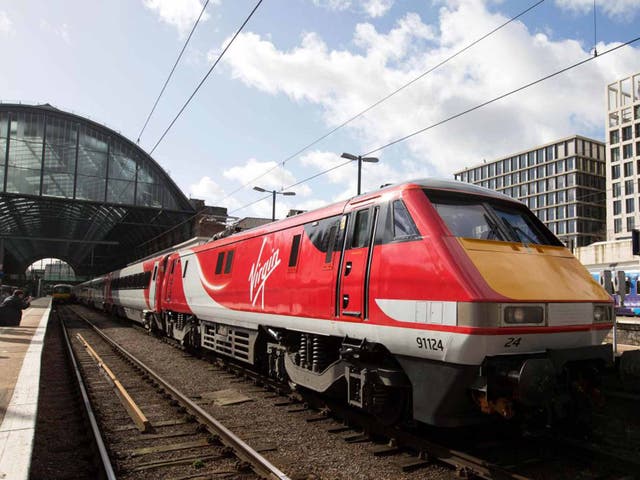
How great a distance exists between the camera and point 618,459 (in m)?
5.07

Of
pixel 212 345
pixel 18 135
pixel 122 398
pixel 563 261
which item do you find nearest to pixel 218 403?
pixel 122 398

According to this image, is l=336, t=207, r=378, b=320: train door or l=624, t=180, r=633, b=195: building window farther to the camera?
l=624, t=180, r=633, b=195: building window

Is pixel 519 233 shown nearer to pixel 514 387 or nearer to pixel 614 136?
pixel 514 387

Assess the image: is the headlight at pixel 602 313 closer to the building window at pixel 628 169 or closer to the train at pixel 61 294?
the train at pixel 61 294

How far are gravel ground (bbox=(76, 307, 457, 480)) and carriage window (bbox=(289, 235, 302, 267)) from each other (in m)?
2.26

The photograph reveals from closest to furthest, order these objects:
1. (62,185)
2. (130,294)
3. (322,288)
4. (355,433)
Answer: (355,433) → (322,288) → (130,294) → (62,185)

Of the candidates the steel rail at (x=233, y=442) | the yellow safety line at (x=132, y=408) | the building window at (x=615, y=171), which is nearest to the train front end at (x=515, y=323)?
the steel rail at (x=233, y=442)

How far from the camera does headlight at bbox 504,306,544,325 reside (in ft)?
15.1

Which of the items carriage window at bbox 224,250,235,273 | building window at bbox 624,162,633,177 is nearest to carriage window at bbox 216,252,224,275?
carriage window at bbox 224,250,235,273

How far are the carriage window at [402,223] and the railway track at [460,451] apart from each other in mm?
2332

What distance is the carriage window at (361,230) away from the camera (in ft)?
20.5

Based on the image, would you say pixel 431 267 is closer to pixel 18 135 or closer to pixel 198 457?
pixel 198 457

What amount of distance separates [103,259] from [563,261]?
88157 mm

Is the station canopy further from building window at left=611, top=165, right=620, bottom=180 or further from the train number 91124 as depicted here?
building window at left=611, top=165, right=620, bottom=180
